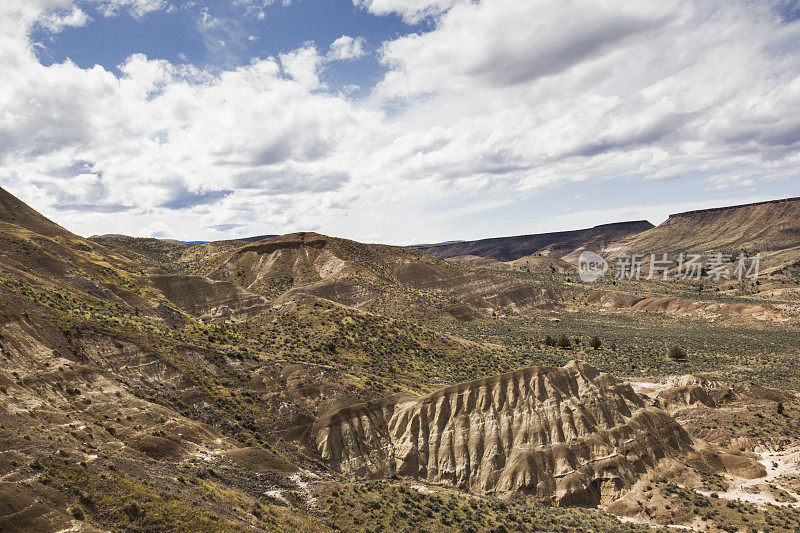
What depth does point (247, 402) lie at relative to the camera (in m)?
40.4

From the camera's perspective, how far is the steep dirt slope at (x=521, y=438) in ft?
123

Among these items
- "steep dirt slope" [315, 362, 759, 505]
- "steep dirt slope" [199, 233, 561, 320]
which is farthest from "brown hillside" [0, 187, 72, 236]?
"steep dirt slope" [315, 362, 759, 505]

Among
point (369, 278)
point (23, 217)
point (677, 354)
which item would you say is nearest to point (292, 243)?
point (369, 278)

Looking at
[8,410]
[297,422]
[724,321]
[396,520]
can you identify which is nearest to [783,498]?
[396,520]

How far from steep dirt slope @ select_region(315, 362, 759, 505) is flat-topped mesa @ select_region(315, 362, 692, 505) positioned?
9cm

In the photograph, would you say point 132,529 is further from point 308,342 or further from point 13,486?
point 308,342

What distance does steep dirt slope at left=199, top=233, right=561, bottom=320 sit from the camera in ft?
345

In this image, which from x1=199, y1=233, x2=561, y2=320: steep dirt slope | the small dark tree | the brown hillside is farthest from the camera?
x1=199, y1=233, x2=561, y2=320: steep dirt slope

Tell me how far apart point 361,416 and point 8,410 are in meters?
26.4

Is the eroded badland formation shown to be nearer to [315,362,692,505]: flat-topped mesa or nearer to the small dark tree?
[315,362,692,505]: flat-topped mesa

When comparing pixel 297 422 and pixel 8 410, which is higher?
pixel 8 410

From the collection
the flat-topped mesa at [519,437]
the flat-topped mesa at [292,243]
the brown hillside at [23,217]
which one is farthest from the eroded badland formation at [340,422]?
the flat-topped mesa at [292,243]

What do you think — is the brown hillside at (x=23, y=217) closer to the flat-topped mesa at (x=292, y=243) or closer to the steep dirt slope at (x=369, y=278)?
the steep dirt slope at (x=369, y=278)

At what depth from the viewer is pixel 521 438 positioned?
130ft
